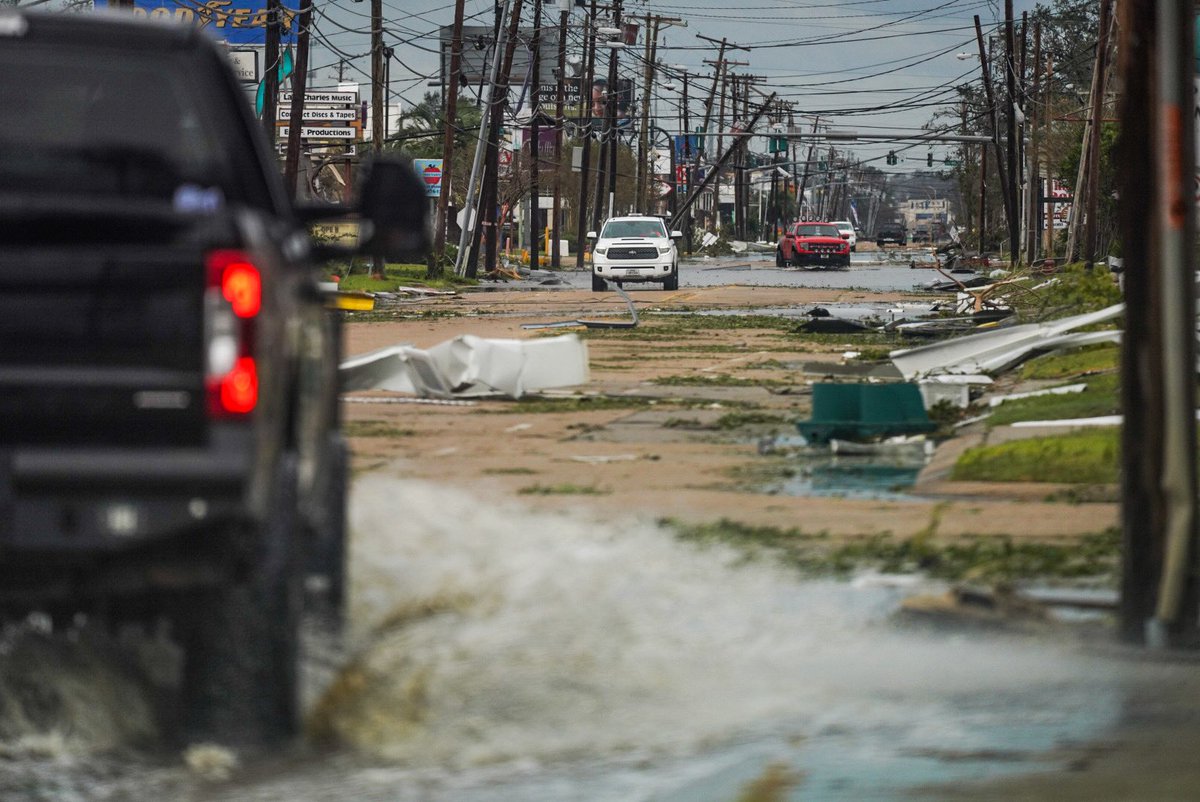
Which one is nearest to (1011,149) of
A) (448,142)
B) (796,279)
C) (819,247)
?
(819,247)

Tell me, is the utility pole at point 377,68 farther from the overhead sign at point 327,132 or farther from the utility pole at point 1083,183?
the overhead sign at point 327,132

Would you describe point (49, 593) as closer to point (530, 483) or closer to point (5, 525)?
point (5, 525)

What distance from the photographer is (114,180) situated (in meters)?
5.21

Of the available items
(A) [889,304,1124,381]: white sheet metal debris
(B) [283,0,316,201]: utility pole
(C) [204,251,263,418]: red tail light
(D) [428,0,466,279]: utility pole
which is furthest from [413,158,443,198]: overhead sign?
(C) [204,251,263,418]: red tail light

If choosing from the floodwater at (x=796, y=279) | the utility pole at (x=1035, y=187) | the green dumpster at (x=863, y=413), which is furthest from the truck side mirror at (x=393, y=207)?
the utility pole at (x=1035, y=187)

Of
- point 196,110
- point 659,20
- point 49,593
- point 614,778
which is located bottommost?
point 614,778

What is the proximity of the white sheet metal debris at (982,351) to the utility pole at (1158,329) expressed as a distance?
1103 cm

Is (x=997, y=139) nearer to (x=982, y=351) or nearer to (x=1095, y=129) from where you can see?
(x=1095, y=129)

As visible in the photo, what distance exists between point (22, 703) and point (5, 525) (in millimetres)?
1381

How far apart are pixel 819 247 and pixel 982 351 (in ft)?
168

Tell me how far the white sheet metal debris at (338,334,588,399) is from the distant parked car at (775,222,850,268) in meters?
52.0

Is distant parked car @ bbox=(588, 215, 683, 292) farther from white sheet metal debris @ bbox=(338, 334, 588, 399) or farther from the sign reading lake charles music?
white sheet metal debris @ bbox=(338, 334, 588, 399)

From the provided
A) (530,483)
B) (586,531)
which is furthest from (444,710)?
A: (530,483)

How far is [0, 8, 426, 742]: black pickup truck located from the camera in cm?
427
